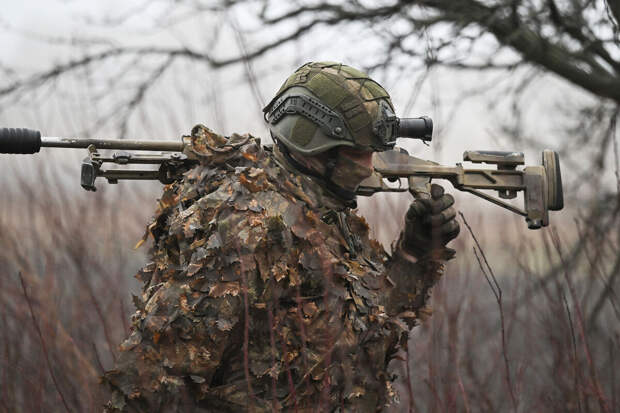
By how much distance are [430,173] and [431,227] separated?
0.26 metres

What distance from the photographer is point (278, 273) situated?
244 centimetres

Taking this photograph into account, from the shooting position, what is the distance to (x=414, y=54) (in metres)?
3.95

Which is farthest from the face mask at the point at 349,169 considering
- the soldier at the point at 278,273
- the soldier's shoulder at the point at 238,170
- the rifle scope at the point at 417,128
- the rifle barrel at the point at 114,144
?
the rifle barrel at the point at 114,144

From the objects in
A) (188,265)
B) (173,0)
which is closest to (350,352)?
(188,265)

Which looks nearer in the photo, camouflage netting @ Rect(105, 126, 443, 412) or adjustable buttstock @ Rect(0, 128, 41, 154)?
camouflage netting @ Rect(105, 126, 443, 412)

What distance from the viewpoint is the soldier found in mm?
2326

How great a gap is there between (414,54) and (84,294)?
3.12 metres

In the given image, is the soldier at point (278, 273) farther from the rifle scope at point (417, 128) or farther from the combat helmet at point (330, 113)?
the rifle scope at point (417, 128)

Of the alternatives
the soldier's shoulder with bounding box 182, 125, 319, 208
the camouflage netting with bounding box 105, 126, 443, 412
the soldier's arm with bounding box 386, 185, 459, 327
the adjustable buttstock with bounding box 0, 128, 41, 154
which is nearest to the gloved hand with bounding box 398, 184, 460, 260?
the soldier's arm with bounding box 386, 185, 459, 327

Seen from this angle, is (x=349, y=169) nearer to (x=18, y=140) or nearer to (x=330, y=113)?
(x=330, y=113)

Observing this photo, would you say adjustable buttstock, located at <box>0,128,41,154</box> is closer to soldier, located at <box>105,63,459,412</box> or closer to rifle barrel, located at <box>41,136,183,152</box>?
rifle barrel, located at <box>41,136,183,152</box>

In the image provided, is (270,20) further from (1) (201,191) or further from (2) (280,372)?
(2) (280,372)

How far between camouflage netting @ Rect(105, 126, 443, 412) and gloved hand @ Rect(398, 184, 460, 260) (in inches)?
15.5

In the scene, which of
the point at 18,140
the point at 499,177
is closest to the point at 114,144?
the point at 18,140
